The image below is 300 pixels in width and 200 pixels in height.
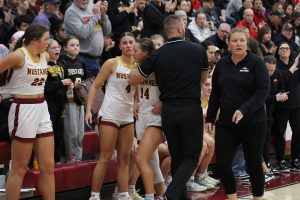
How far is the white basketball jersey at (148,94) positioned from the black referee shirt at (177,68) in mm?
413

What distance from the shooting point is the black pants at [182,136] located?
19.7 feet

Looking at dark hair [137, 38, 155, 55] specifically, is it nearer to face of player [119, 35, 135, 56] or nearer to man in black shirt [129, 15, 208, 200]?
face of player [119, 35, 135, 56]

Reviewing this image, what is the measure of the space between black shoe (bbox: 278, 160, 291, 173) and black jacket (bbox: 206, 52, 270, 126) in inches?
118

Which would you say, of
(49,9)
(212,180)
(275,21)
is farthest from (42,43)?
(275,21)

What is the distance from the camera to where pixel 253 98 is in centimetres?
605

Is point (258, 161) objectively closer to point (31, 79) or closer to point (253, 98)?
point (253, 98)

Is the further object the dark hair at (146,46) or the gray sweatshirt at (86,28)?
the gray sweatshirt at (86,28)

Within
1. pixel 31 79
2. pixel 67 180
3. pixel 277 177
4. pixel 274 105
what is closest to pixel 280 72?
pixel 274 105

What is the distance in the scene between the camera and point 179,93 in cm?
604

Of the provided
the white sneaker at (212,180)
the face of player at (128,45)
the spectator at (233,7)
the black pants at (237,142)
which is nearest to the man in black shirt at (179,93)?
the black pants at (237,142)

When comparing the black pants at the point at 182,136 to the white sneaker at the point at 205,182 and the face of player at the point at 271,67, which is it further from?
the face of player at the point at 271,67

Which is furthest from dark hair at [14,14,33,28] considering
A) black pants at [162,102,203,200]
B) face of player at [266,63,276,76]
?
black pants at [162,102,203,200]

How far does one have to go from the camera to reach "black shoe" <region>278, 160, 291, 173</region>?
903 centimetres

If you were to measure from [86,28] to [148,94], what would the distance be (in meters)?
2.61
